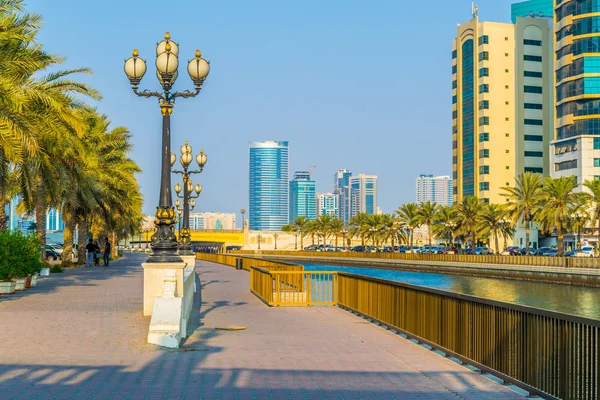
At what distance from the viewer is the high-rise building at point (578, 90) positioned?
99750 millimetres

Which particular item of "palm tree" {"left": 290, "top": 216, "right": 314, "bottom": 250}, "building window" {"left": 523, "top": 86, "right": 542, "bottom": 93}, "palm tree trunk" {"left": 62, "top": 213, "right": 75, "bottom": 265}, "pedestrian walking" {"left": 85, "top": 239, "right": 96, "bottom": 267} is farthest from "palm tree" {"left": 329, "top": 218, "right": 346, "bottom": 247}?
"palm tree trunk" {"left": 62, "top": 213, "right": 75, "bottom": 265}

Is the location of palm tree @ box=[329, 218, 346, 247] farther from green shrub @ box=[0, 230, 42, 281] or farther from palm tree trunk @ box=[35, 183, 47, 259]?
green shrub @ box=[0, 230, 42, 281]

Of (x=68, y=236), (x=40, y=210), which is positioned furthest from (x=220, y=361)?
(x=68, y=236)

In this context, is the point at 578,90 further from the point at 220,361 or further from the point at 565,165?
the point at 220,361

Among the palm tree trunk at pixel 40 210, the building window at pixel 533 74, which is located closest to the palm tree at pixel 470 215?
the building window at pixel 533 74

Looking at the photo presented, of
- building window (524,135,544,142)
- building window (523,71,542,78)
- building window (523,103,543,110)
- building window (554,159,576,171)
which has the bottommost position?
building window (554,159,576,171)

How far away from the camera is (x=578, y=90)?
101875 mm

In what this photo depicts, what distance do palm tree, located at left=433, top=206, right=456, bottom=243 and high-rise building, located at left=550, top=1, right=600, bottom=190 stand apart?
51.1 feet

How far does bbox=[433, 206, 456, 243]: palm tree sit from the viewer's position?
4080 inches

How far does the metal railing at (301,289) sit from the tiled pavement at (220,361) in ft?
11.4

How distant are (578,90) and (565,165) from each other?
32.6 ft

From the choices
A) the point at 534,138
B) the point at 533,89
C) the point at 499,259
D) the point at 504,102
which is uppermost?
the point at 533,89

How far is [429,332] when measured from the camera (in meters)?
12.9

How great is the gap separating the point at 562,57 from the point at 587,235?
79.0ft
